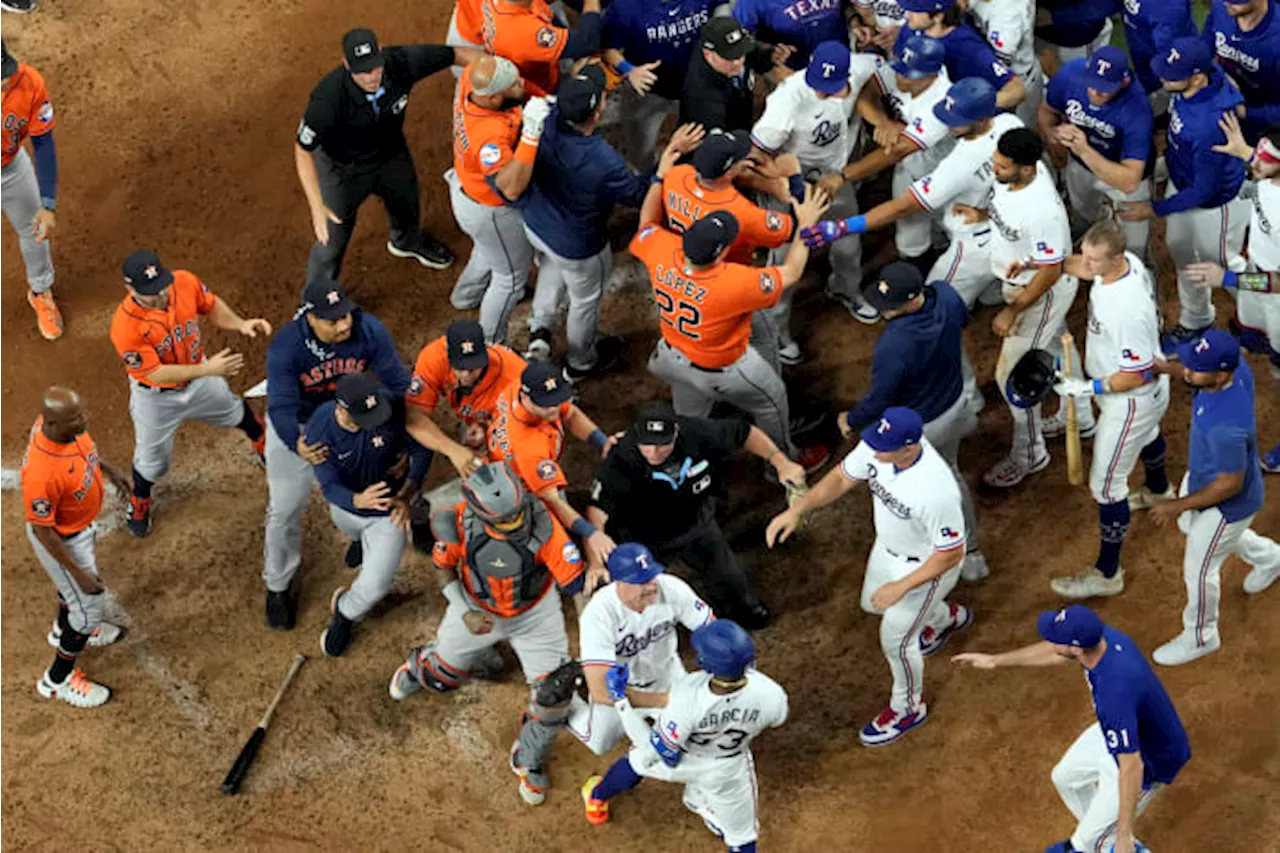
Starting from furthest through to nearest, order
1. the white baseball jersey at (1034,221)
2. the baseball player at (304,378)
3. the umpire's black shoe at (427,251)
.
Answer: the umpire's black shoe at (427,251), the white baseball jersey at (1034,221), the baseball player at (304,378)

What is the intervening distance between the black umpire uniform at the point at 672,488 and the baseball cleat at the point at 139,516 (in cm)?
299

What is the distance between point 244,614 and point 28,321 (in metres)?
3.05

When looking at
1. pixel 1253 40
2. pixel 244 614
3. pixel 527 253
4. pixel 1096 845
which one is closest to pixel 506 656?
pixel 244 614

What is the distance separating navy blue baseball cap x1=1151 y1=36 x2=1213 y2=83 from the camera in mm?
9922

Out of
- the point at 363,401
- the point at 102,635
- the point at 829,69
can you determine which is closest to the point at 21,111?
the point at 102,635

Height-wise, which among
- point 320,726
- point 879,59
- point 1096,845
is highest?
point 879,59

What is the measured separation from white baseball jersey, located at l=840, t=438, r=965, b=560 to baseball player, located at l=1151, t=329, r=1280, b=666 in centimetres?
113

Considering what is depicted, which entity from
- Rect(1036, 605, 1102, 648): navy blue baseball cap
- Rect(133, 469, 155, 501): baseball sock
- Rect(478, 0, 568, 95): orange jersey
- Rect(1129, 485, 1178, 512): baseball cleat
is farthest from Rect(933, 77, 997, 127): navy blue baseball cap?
Rect(133, 469, 155, 501): baseball sock

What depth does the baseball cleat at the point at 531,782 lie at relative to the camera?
372 inches

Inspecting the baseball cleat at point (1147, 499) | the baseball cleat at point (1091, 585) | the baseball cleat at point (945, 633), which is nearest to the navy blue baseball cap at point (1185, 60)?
the baseball cleat at point (1147, 499)

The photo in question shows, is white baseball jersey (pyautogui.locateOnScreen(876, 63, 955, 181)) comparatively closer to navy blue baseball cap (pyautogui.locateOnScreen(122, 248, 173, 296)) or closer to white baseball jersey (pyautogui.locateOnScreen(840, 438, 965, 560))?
white baseball jersey (pyautogui.locateOnScreen(840, 438, 965, 560))

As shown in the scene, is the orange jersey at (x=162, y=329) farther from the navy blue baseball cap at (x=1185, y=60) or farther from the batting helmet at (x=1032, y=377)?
the navy blue baseball cap at (x=1185, y=60)

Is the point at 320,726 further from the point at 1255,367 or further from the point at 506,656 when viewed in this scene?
the point at 1255,367

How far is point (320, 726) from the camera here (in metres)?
9.88
